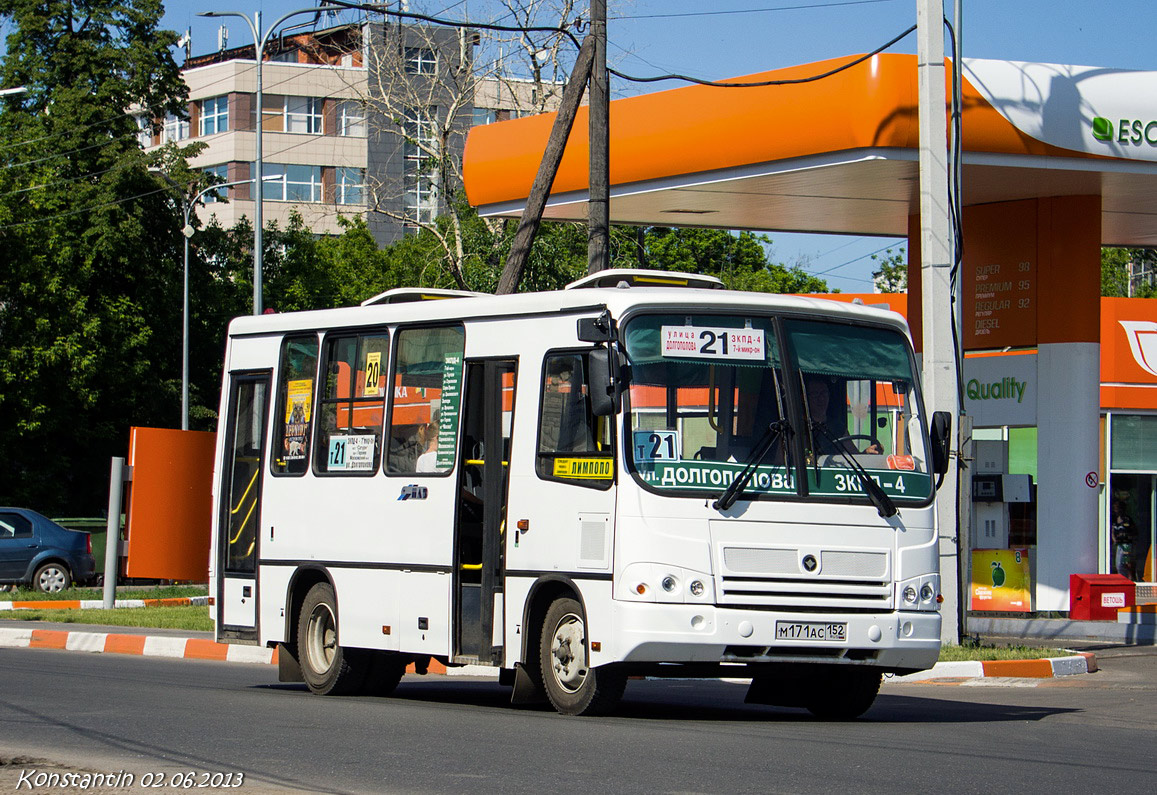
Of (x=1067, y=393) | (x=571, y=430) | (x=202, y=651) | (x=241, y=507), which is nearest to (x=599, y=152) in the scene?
(x=241, y=507)

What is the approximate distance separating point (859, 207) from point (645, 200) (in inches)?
118

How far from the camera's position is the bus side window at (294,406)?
1404 cm

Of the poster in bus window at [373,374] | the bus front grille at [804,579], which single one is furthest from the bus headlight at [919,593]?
the poster in bus window at [373,374]

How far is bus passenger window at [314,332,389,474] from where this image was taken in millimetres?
13227

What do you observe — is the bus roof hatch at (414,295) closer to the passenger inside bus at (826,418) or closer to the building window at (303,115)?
the passenger inside bus at (826,418)

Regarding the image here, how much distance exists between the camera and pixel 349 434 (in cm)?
1347

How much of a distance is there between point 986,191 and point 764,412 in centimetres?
1262

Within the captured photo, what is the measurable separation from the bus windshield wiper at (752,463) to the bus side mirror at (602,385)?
0.87m

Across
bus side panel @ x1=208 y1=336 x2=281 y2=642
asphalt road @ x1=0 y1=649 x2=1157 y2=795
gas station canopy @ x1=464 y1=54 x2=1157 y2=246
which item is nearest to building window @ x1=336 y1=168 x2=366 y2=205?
gas station canopy @ x1=464 y1=54 x2=1157 y2=246

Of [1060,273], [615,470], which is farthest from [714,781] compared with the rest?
[1060,273]

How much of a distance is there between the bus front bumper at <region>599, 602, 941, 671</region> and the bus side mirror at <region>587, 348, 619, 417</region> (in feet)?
3.94

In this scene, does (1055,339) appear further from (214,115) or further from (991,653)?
(214,115)

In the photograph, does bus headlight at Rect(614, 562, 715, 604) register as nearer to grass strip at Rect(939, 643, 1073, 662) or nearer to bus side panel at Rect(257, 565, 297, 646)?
bus side panel at Rect(257, 565, 297, 646)

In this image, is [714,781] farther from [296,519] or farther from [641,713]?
[296,519]
